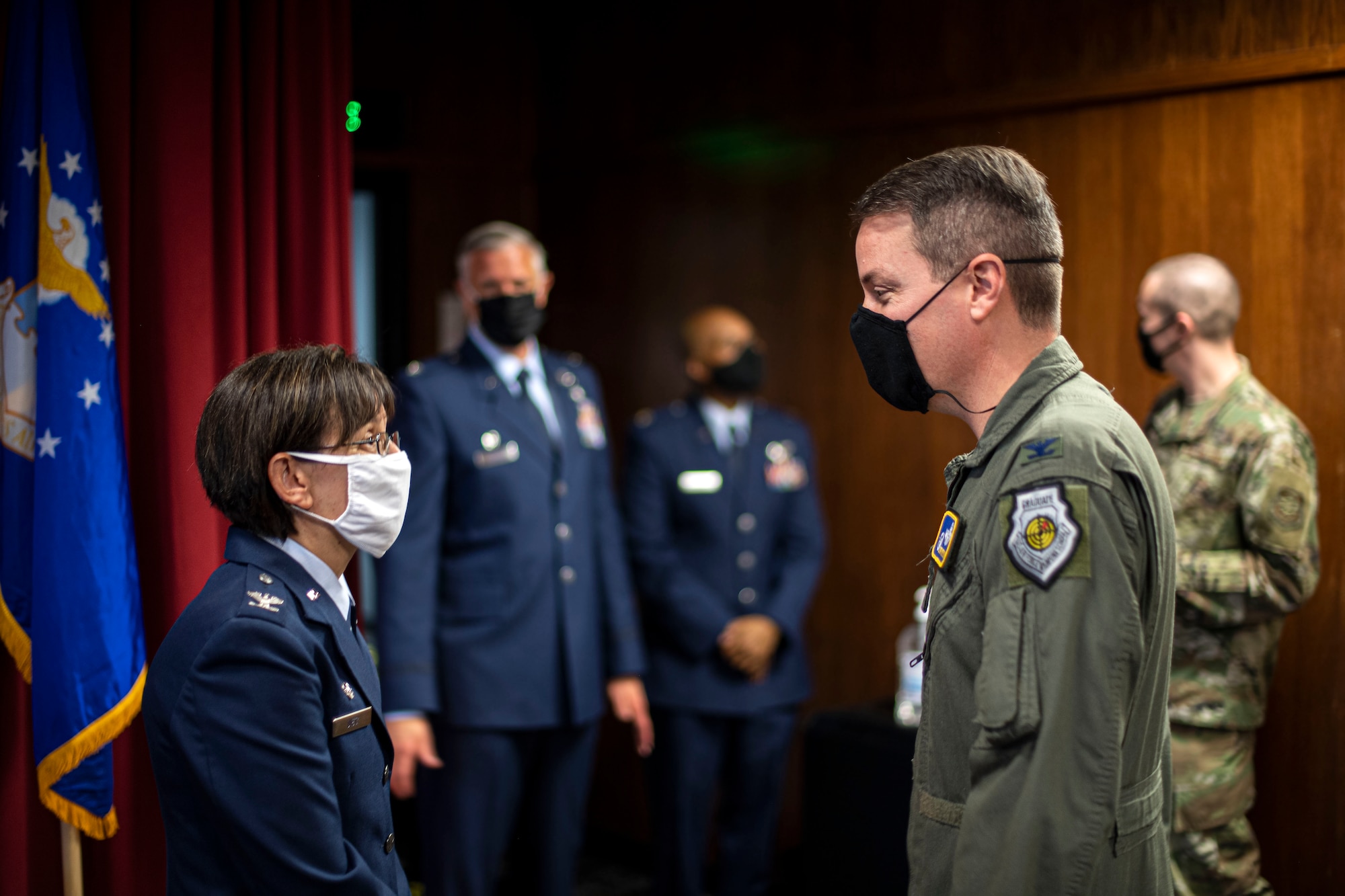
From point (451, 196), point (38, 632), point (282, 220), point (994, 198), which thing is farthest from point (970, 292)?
point (451, 196)

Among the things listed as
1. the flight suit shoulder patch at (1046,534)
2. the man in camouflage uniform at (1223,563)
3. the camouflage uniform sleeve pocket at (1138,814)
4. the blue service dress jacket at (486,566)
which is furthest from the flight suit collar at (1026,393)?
the blue service dress jacket at (486,566)

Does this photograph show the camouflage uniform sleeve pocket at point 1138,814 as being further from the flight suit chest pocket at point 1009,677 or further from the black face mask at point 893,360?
the black face mask at point 893,360

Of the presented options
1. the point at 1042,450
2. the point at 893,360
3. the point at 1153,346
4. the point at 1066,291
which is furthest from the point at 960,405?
the point at 1066,291

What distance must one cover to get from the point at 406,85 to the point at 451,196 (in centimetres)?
42

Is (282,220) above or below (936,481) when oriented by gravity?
above

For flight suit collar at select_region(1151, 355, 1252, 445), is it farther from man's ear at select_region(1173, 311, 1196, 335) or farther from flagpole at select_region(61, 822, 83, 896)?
flagpole at select_region(61, 822, 83, 896)

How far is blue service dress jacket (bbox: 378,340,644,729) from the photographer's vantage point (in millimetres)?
2674

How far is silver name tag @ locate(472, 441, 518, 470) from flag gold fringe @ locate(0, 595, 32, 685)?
1.06 m

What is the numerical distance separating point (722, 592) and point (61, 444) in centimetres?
185

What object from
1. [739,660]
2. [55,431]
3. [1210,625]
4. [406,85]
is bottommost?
[739,660]

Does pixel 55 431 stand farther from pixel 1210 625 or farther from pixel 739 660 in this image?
pixel 1210 625

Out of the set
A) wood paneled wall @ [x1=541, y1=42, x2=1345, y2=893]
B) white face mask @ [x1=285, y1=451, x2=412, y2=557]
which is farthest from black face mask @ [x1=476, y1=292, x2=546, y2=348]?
white face mask @ [x1=285, y1=451, x2=412, y2=557]

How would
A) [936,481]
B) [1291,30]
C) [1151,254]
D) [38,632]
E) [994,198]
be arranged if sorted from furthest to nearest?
[936,481]
[1151,254]
[1291,30]
[38,632]
[994,198]

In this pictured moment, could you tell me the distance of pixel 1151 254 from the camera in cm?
300
